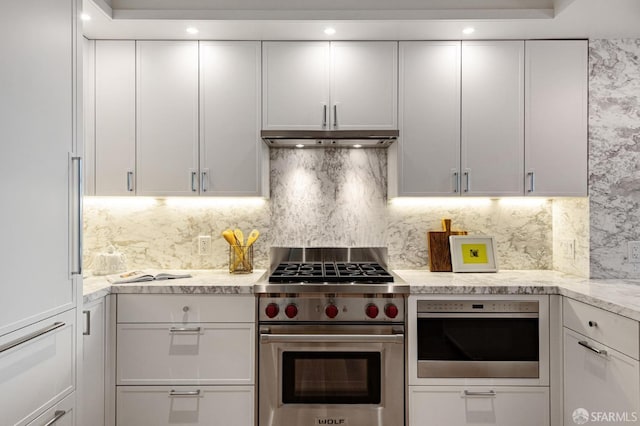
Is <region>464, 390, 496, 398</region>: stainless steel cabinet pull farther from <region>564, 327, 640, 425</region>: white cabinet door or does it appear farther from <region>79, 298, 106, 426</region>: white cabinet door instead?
<region>79, 298, 106, 426</region>: white cabinet door

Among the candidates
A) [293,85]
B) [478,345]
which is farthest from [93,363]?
[478,345]

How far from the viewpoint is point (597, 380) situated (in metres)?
1.86

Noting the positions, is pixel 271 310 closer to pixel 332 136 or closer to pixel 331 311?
pixel 331 311

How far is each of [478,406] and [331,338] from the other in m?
0.85

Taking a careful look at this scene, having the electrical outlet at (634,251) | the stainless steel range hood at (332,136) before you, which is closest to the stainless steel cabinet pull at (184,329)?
the stainless steel range hood at (332,136)

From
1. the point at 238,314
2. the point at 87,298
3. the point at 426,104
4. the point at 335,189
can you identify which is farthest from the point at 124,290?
the point at 426,104

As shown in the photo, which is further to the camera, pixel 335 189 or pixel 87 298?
pixel 335 189

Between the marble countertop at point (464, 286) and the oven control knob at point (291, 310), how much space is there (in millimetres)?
213

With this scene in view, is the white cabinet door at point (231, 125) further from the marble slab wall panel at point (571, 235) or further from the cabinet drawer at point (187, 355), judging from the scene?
the marble slab wall panel at point (571, 235)

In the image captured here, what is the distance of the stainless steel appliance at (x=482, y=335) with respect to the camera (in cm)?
218

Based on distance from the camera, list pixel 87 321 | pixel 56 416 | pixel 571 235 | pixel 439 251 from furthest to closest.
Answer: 1. pixel 439 251
2. pixel 571 235
3. pixel 87 321
4. pixel 56 416

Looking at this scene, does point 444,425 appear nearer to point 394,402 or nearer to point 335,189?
point 394,402

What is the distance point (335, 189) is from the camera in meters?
2.81

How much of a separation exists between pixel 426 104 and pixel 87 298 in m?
2.09
